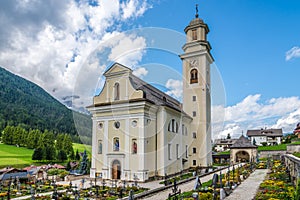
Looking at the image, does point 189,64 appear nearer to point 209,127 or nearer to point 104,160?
point 209,127

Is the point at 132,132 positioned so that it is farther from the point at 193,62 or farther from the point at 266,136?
the point at 266,136

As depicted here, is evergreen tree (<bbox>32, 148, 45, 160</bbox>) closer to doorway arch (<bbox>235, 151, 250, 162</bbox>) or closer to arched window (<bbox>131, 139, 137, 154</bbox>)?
arched window (<bbox>131, 139, 137, 154</bbox>)

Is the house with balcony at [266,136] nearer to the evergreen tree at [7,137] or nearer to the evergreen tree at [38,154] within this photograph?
the evergreen tree at [38,154]

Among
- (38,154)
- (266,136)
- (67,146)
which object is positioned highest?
(266,136)

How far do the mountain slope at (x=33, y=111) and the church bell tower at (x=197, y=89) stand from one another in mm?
52901

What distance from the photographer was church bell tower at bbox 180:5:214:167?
34.1 m

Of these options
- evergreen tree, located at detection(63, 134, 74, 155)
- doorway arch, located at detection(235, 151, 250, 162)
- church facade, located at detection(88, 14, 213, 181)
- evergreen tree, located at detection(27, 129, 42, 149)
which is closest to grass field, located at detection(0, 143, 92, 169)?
evergreen tree, located at detection(27, 129, 42, 149)

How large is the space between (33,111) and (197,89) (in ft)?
383

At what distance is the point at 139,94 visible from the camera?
2419cm

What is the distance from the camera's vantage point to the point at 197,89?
3488 cm

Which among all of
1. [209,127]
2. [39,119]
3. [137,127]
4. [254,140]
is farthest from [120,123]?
[39,119]

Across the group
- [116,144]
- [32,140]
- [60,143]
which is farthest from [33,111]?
[116,144]

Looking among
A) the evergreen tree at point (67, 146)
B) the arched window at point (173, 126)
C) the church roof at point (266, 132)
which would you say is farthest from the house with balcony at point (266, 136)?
the arched window at point (173, 126)

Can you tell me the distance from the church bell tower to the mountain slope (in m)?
52.9
